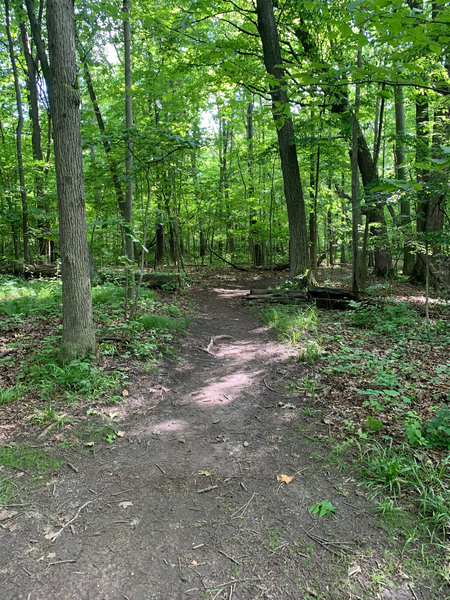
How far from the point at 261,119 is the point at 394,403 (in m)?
3.48

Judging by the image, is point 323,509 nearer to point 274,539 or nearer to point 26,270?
point 274,539

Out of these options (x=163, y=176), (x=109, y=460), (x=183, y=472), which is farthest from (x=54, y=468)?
(x=163, y=176)

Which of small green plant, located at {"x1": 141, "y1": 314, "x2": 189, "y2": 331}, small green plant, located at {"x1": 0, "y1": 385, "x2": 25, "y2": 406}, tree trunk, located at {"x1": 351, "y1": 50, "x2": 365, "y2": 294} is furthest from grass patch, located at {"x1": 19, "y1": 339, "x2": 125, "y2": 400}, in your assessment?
tree trunk, located at {"x1": 351, "y1": 50, "x2": 365, "y2": 294}

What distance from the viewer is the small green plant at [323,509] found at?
2.38m

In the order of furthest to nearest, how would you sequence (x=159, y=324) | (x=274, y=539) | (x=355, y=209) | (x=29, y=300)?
(x=355, y=209) < (x=29, y=300) < (x=159, y=324) < (x=274, y=539)

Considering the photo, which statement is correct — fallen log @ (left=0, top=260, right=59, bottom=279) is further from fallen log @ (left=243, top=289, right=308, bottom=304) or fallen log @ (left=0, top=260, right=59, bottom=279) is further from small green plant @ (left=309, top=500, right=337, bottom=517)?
small green plant @ (left=309, top=500, right=337, bottom=517)

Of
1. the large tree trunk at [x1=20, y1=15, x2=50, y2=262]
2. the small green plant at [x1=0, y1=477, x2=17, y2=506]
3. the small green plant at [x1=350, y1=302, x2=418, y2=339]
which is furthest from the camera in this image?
the large tree trunk at [x1=20, y1=15, x2=50, y2=262]

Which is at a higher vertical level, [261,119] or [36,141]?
[36,141]

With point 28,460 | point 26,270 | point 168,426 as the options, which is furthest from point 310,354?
point 26,270

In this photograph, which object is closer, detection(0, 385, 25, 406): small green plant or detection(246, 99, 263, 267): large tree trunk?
detection(0, 385, 25, 406): small green plant

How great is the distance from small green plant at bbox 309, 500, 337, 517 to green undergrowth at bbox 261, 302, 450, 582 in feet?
1.09

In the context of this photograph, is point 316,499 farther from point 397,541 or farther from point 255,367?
point 255,367

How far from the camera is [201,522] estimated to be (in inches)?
92.7

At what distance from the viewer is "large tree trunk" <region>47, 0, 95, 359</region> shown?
4094 mm
